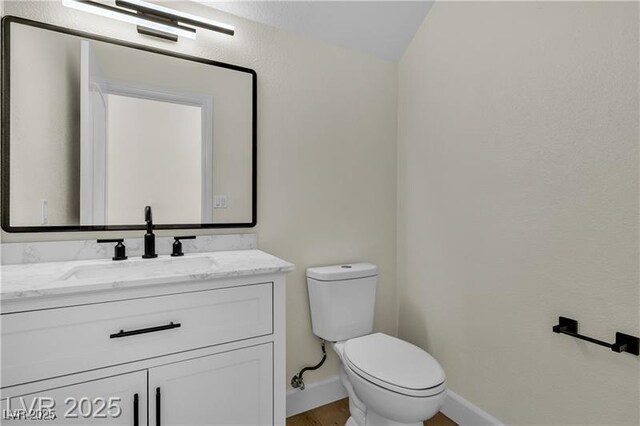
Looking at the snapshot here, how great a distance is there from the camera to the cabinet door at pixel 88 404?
91 cm

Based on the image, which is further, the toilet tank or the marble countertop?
the toilet tank

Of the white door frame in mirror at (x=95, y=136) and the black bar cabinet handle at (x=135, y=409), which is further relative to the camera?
the white door frame in mirror at (x=95, y=136)

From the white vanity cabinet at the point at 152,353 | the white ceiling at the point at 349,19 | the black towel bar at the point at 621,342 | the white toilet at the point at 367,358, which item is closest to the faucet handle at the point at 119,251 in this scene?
the white vanity cabinet at the point at 152,353

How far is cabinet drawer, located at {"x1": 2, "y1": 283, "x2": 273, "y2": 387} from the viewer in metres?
0.91

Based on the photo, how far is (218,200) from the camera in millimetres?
1611

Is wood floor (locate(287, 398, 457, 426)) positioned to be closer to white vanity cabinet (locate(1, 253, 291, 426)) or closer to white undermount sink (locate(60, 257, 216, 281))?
white vanity cabinet (locate(1, 253, 291, 426))

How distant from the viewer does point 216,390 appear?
1.15m

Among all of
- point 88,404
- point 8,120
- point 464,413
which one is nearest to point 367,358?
point 464,413

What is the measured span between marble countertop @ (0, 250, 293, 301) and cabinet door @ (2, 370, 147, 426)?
0.92 ft

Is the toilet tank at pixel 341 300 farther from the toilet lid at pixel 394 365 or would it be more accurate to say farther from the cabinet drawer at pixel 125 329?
the cabinet drawer at pixel 125 329

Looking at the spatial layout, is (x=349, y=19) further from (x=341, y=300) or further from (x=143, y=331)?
(x=143, y=331)

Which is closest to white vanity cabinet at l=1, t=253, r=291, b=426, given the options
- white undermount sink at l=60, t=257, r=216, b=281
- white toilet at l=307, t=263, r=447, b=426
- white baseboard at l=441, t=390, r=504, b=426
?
white undermount sink at l=60, t=257, r=216, b=281

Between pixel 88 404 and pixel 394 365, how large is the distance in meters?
1.06

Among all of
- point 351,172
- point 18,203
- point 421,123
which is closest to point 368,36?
point 421,123
